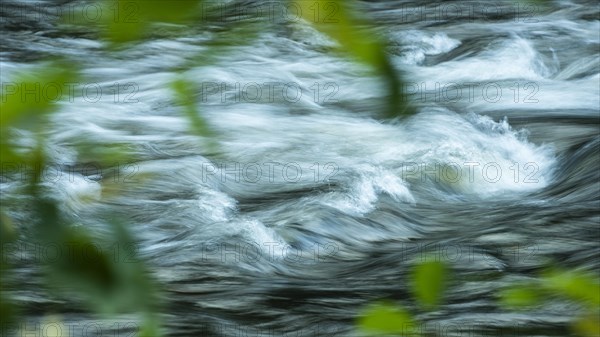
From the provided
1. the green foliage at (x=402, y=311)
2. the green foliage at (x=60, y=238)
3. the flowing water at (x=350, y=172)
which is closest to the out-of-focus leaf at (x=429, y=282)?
the green foliage at (x=402, y=311)

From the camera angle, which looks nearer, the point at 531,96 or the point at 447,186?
the point at 447,186

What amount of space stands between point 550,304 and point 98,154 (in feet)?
7.82

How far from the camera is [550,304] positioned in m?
2.99

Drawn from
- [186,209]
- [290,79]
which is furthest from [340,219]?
[290,79]

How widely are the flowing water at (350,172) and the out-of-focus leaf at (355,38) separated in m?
0.93

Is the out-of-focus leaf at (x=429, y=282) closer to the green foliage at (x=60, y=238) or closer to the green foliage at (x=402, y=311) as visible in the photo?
the green foliage at (x=402, y=311)

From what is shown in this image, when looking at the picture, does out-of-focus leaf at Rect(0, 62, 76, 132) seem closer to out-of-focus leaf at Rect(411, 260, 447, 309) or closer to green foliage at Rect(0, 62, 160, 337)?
green foliage at Rect(0, 62, 160, 337)

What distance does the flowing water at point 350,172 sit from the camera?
324 cm

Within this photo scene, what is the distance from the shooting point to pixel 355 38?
496 millimetres

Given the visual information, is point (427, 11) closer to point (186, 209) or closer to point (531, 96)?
point (531, 96)

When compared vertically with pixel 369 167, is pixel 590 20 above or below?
above

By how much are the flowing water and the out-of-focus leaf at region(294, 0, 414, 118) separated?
93 cm

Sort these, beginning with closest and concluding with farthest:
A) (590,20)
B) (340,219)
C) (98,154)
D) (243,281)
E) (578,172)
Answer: (98,154)
(243,281)
(340,219)
(578,172)
(590,20)

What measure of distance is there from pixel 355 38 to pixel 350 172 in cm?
414
